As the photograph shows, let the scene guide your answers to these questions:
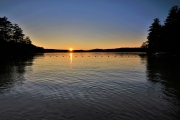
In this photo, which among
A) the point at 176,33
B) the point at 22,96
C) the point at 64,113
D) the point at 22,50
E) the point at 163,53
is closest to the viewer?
the point at 64,113

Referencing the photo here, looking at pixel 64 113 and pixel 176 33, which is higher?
pixel 176 33

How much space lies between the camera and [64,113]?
37.5ft

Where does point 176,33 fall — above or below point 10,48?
above

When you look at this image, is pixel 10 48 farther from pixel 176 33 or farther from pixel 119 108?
pixel 119 108

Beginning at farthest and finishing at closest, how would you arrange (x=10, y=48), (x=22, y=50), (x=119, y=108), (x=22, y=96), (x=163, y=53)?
(x=22, y=50), (x=163, y=53), (x=10, y=48), (x=22, y=96), (x=119, y=108)

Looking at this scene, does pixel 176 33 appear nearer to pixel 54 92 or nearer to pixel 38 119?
pixel 54 92

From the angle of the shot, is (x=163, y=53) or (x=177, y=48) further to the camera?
(x=163, y=53)

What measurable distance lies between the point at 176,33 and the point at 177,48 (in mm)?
6368

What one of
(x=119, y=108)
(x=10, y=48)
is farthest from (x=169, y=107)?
(x=10, y=48)

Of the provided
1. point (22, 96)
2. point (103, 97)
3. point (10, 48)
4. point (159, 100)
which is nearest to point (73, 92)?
point (103, 97)

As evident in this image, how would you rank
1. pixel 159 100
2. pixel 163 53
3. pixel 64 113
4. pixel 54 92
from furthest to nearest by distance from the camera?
pixel 163 53, pixel 54 92, pixel 159 100, pixel 64 113

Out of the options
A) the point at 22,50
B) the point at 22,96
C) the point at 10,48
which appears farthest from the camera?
the point at 22,50

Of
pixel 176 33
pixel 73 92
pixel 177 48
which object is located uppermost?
pixel 176 33

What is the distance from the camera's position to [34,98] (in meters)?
15.2
